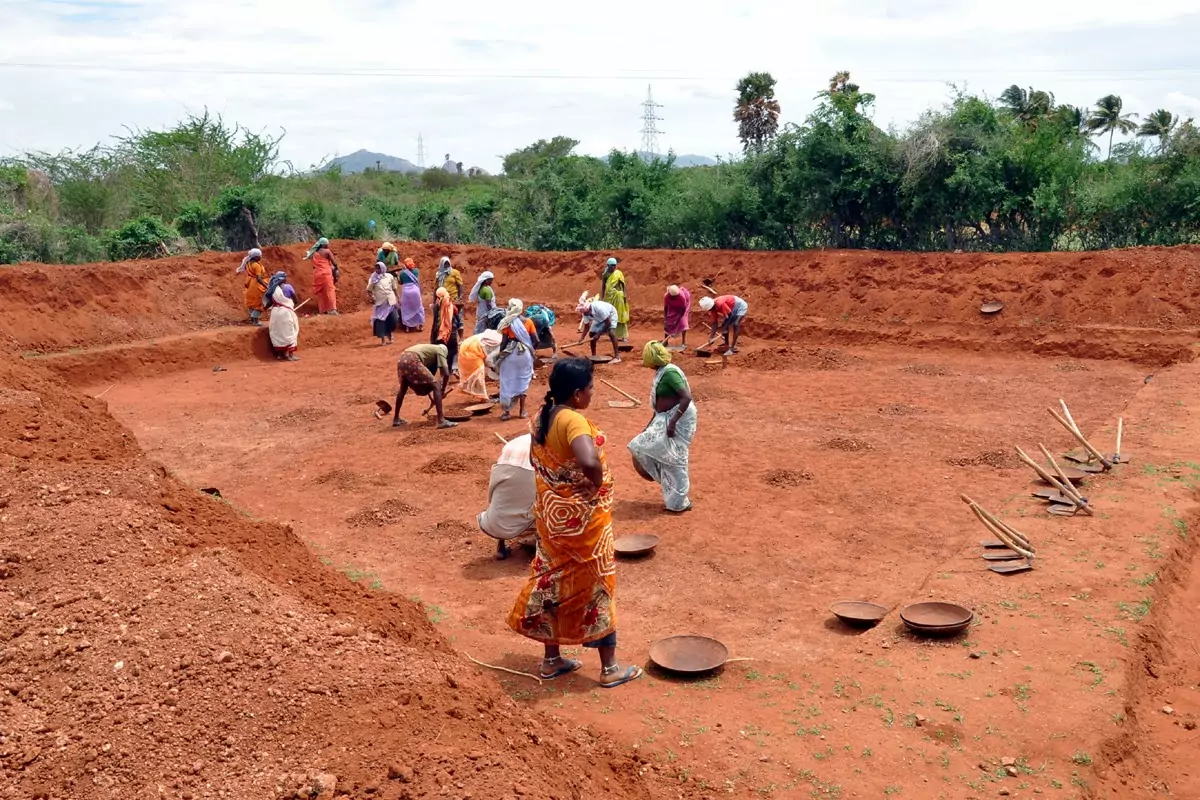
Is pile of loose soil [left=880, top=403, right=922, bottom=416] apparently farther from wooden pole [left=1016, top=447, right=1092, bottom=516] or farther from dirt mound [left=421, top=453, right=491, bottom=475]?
dirt mound [left=421, top=453, right=491, bottom=475]

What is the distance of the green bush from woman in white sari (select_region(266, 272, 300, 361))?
5840 mm

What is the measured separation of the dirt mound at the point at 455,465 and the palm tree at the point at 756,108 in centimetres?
3275

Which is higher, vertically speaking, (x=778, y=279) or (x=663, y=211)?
(x=663, y=211)

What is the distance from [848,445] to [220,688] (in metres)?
7.80

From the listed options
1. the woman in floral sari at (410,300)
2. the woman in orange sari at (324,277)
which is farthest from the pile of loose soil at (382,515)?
the woman in orange sari at (324,277)

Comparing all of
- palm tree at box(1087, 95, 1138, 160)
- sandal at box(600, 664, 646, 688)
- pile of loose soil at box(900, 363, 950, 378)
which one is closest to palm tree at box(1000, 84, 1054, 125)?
palm tree at box(1087, 95, 1138, 160)

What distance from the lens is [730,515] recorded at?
8.17 metres

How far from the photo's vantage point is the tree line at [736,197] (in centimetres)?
1888

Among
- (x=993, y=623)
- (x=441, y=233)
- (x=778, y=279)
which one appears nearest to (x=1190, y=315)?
(x=778, y=279)

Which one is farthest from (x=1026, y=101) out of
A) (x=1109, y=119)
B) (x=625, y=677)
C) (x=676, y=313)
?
(x=625, y=677)

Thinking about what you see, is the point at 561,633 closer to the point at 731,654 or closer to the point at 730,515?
the point at 731,654

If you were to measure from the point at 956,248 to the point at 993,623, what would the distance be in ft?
53.7

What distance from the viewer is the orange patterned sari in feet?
15.9

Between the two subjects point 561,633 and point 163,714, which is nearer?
point 163,714
